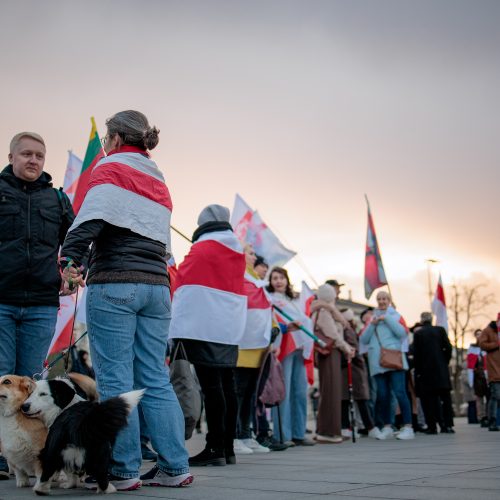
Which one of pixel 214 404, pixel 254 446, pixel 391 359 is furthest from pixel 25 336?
pixel 391 359

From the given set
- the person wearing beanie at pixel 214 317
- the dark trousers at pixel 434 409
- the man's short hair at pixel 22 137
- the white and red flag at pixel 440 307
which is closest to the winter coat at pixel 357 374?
the dark trousers at pixel 434 409

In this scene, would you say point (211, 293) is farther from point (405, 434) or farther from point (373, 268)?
point (373, 268)

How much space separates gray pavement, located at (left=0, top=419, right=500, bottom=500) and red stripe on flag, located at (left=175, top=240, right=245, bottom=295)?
156 centimetres

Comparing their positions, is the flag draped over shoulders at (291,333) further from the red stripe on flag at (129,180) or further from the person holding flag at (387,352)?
the red stripe on flag at (129,180)

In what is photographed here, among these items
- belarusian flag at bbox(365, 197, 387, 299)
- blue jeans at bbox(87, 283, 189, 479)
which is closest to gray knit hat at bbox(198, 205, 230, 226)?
blue jeans at bbox(87, 283, 189, 479)

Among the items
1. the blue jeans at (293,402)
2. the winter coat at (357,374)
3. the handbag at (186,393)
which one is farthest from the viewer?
the winter coat at (357,374)

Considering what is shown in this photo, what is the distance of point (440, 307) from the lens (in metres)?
18.5

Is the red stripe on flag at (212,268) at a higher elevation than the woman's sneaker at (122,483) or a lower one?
higher

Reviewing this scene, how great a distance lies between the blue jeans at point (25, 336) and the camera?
5355mm

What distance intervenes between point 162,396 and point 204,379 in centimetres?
157

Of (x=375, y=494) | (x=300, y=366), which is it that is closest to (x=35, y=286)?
(x=375, y=494)

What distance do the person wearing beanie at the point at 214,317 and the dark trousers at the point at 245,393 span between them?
1835mm

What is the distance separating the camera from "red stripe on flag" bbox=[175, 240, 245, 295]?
6715 mm

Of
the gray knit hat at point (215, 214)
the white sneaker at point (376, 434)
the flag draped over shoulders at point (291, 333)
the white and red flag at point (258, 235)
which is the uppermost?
the white and red flag at point (258, 235)
